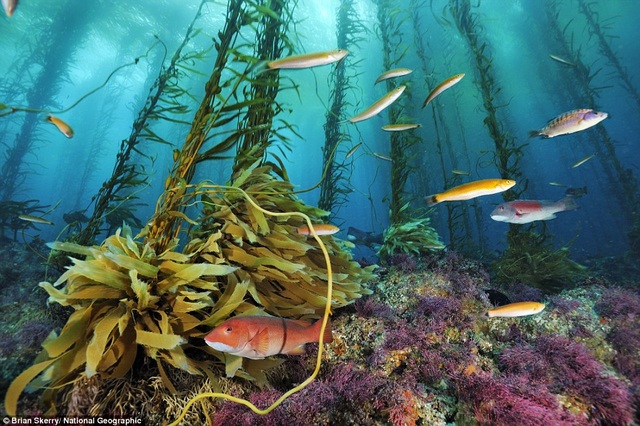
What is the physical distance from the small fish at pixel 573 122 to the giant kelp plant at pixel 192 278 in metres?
3.01

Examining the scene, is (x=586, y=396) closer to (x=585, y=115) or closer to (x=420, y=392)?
(x=420, y=392)

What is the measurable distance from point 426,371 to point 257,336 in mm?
1329

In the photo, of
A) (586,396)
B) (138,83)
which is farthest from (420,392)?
(138,83)

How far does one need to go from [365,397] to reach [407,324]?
3.25 ft

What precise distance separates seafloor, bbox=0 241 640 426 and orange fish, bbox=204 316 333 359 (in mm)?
406

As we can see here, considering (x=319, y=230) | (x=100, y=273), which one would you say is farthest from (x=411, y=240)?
(x=100, y=273)

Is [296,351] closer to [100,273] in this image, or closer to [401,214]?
[100,273]

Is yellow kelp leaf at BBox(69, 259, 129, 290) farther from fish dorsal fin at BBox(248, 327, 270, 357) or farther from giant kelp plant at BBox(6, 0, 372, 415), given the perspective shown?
fish dorsal fin at BBox(248, 327, 270, 357)

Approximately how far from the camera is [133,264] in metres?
1.61

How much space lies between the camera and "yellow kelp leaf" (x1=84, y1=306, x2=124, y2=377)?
1334 mm

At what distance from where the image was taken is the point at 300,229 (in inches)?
100

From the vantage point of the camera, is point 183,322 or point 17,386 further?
point 183,322

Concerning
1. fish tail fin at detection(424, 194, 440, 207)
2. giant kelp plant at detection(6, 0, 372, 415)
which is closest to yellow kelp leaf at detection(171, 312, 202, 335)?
giant kelp plant at detection(6, 0, 372, 415)

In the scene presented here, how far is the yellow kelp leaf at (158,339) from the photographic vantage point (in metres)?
1.42
